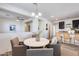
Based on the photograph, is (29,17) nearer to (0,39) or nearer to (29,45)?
(29,45)

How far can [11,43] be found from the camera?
2.48m

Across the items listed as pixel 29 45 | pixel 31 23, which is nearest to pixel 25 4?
pixel 31 23

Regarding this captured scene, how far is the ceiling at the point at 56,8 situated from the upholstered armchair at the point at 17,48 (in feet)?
2.28

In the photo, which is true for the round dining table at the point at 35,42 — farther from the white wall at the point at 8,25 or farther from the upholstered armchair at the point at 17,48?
the white wall at the point at 8,25

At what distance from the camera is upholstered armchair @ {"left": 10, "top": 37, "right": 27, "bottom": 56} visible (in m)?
2.43

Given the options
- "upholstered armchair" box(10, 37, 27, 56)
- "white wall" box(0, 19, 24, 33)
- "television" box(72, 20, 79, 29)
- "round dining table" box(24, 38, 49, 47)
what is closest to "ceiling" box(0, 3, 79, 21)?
"television" box(72, 20, 79, 29)

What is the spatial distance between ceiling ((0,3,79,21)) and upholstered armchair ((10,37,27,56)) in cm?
70

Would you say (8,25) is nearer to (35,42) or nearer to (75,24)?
(35,42)

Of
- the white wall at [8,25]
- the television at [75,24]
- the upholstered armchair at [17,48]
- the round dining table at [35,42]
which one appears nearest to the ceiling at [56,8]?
the television at [75,24]

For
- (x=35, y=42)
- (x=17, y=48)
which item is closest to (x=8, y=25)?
(x=17, y=48)

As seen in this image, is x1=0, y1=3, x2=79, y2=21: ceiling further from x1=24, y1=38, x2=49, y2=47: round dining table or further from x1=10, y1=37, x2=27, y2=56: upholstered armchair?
x1=10, y1=37, x2=27, y2=56: upholstered armchair

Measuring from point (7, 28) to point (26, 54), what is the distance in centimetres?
68

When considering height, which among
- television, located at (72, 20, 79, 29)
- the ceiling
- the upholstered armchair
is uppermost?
the ceiling

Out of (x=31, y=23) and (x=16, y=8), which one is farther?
(x=31, y=23)
